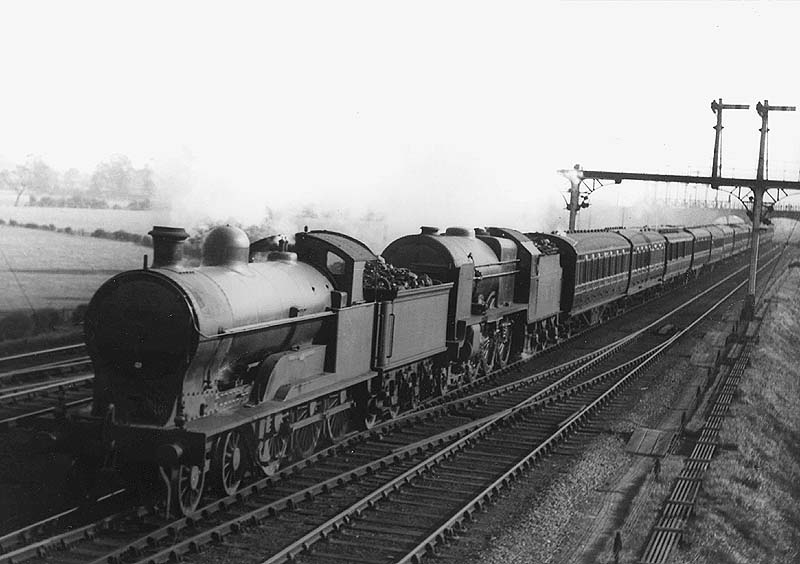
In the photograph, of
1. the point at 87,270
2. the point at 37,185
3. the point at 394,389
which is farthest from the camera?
the point at 87,270

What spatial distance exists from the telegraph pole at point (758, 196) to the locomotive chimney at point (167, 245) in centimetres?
2366

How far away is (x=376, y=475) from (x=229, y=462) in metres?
2.37

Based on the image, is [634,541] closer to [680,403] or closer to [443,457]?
[443,457]

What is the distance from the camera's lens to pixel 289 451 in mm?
11805

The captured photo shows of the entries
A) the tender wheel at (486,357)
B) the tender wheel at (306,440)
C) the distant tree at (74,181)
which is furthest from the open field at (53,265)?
the tender wheel at (306,440)

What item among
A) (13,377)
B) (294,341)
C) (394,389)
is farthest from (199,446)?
(13,377)

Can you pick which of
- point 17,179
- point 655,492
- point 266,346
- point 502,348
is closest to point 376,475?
point 266,346

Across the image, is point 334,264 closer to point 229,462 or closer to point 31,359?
point 229,462

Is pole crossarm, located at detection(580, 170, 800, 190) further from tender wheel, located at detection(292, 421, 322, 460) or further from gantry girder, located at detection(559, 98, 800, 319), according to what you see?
tender wheel, located at detection(292, 421, 322, 460)

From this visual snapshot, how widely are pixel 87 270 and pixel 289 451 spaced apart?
52.1 ft

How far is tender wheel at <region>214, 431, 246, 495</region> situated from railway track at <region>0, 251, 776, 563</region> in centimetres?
19

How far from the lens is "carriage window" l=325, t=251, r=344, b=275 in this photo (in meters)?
12.8

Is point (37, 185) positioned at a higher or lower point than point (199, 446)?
higher

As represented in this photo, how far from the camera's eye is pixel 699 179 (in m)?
31.2
